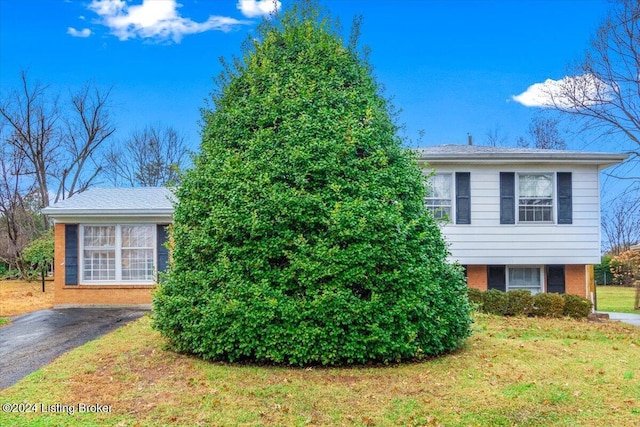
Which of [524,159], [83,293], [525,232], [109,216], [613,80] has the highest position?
[613,80]

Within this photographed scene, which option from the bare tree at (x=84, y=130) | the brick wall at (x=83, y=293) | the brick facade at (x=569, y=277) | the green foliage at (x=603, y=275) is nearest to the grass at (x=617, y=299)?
the green foliage at (x=603, y=275)

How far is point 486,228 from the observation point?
41.6ft

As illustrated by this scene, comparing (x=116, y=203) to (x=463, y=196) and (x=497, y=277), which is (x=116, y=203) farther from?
(x=497, y=277)

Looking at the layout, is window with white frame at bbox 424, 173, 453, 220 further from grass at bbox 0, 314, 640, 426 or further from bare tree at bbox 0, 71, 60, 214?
bare tree at bbox 0, 71, 60, 214

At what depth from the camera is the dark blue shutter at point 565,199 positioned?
12.6 metres

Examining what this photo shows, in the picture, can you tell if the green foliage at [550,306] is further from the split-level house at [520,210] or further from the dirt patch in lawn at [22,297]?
the dirt patch in lawn at [22,297]

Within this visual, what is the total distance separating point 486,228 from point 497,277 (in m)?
1.51

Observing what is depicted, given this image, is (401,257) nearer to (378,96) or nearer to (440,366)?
(440,366)

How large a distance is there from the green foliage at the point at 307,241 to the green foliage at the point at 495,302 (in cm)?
523

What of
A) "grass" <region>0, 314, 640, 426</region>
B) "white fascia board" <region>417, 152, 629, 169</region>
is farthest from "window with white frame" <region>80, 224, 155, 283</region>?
"white fascia board" <region>417, 152, 629, 169</region>

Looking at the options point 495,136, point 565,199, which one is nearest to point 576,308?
point 565,199

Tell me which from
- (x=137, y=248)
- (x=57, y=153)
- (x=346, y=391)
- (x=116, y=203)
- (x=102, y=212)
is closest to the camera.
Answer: (x=346, y=391)

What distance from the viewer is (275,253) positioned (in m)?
5.98

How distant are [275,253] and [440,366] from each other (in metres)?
2.53
